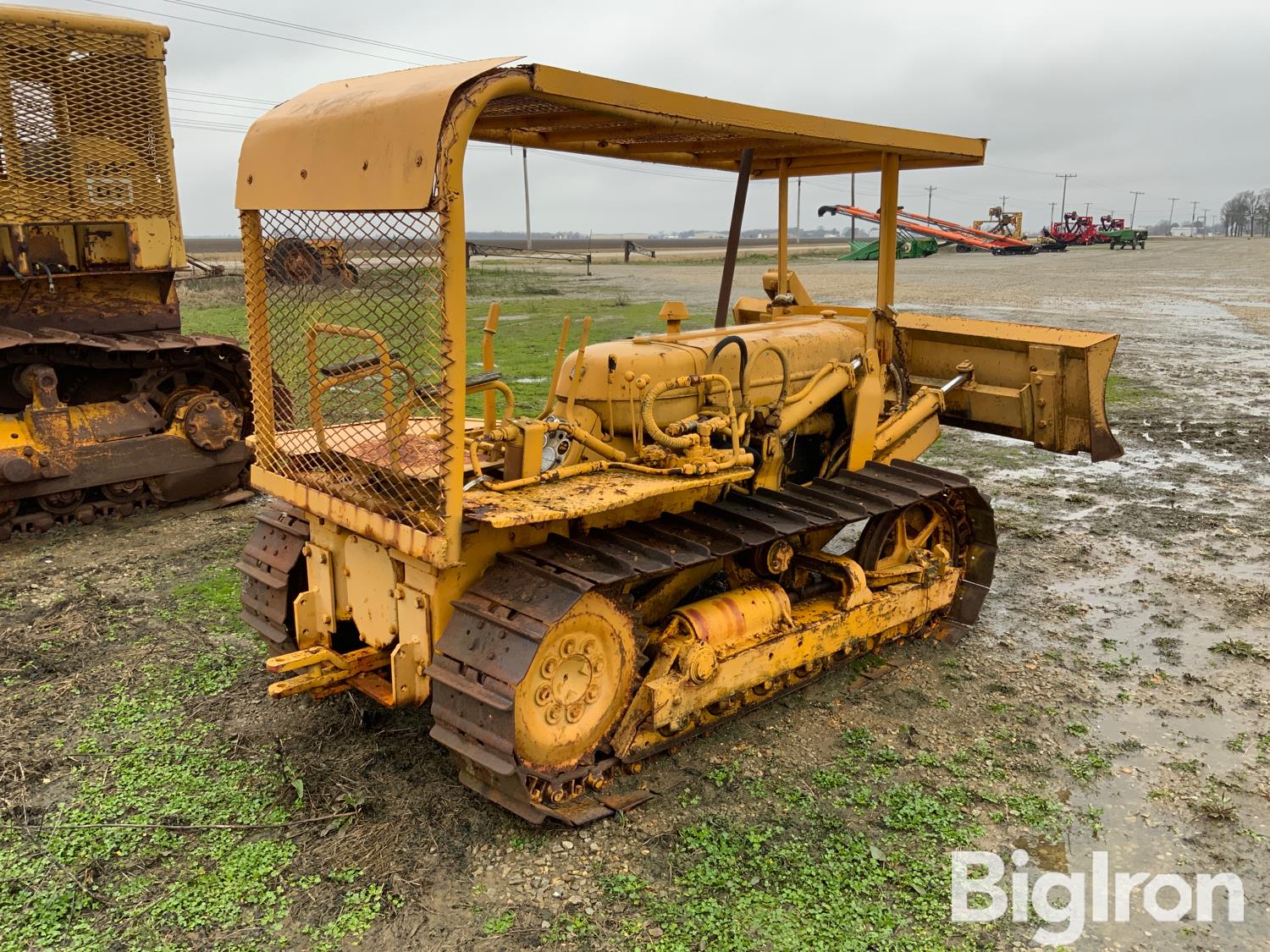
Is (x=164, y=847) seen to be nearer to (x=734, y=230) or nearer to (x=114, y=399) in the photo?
(x=734, y=230)

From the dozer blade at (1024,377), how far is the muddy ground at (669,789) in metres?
1.04

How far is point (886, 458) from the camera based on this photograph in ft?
20.1

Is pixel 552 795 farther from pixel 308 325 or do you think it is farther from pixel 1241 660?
pixel 1241 660

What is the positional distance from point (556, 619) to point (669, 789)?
3.58ft

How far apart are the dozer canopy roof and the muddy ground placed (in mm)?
2329

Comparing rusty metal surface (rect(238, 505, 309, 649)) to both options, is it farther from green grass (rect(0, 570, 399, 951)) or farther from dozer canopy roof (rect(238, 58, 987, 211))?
dozer canopy roof (rect(238, 58, 987, 211))

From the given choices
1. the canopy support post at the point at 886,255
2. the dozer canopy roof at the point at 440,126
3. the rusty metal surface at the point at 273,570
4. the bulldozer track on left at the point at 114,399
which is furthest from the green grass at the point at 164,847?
the canopy support post at the point at 886,255

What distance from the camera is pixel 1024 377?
20.9 feet

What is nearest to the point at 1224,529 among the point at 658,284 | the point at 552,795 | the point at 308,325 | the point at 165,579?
the point at 552,795

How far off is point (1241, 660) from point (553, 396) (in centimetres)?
395

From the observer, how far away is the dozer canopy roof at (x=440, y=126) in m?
3.23

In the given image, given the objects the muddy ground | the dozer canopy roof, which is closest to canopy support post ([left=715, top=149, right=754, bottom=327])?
the dozer canopy roof

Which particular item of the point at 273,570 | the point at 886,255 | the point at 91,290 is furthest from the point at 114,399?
the point at 886,255

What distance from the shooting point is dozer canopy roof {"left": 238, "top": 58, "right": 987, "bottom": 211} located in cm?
Answer: 323
